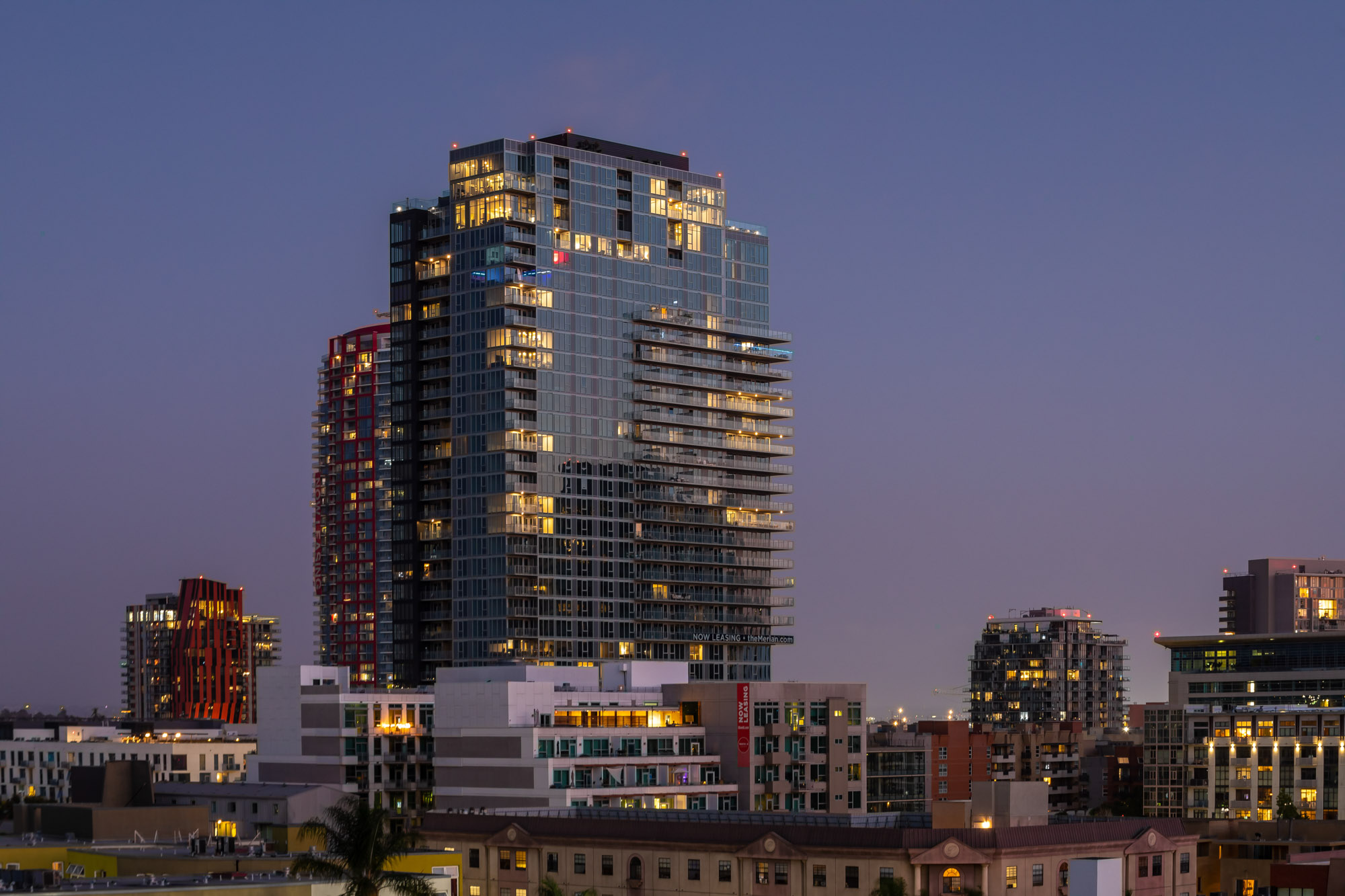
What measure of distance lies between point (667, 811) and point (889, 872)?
38884 millimetres

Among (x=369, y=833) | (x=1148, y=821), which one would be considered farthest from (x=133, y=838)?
(x=1148, y=821)

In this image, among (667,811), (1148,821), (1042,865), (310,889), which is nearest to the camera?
(310,889)

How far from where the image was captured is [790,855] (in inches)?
5600

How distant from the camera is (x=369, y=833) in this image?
4515 inches

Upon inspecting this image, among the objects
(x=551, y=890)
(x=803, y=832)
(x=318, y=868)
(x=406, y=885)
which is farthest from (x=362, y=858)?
(x=803, y=832)

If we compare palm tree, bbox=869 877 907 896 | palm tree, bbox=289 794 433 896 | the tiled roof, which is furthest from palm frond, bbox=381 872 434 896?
the tiled roof

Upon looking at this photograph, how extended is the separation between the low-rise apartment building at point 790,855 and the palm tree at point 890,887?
9.4 inches

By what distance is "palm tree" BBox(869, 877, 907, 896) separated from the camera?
137 meters

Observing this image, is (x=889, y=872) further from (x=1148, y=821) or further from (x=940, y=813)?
(x=1148, y=821)

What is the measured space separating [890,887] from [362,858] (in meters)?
40.6

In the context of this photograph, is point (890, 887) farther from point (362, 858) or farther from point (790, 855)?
point (362, 858)

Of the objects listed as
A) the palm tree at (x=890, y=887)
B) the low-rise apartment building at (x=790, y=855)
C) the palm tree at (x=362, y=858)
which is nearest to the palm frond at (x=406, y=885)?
the palm tree at (x=362, y=858)

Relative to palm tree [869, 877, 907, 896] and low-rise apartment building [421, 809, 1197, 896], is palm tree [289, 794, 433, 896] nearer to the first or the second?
low-rise apartment building [421, 809, 1197, 896]

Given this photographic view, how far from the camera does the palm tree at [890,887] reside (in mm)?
136875
